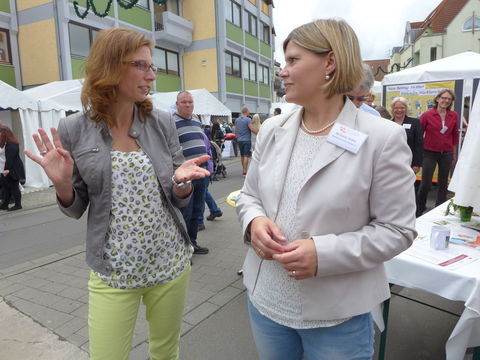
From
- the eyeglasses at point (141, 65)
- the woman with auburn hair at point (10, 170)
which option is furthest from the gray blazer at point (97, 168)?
the woman with auburn hair at point (10, 170)

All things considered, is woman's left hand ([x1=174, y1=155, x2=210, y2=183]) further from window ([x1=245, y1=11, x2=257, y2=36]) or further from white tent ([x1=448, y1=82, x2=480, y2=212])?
window ([x1=245, y1=11, x2=257, y2=36])

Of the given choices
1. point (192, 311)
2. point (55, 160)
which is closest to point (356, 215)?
point (55, 160)

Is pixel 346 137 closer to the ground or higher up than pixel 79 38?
closer to the ground

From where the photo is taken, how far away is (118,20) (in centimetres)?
1680

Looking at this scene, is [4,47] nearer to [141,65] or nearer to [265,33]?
[141,65]

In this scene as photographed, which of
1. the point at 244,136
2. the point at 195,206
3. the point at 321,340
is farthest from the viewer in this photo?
the point at 244,136

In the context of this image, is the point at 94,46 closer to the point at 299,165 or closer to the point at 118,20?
the point at 299,165

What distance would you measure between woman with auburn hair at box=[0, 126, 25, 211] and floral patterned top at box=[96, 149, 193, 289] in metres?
7.07

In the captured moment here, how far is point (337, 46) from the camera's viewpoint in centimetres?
123

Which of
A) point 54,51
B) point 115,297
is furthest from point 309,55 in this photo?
point 54,51

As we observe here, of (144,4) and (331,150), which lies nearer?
(331,150)

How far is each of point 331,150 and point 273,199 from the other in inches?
11.1

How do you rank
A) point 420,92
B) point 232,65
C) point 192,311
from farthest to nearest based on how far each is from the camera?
1. point 232,65
2. point 420,92
3. point 192,311

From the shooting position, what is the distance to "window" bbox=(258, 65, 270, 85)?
28719 millimetres
